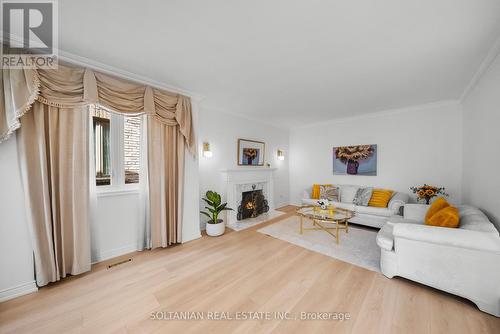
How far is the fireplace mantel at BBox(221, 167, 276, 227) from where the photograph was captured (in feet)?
13.0

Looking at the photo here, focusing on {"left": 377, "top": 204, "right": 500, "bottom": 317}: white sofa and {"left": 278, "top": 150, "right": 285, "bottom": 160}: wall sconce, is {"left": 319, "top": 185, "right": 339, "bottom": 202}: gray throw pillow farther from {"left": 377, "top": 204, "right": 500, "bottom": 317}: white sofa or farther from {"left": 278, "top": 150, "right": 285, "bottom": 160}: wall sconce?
{"left": 377, "top": 204, "right": 500, "bottom": 317}: white sofa

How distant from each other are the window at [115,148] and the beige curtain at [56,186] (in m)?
0.30

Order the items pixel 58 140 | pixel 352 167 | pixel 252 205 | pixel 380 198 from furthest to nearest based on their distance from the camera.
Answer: pixel 352 167 < pixel 252 205 < pixel 380 198 < pixel 58 140

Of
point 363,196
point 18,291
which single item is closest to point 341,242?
point 363,196

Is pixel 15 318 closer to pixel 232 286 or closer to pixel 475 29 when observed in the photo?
pixel 232 286

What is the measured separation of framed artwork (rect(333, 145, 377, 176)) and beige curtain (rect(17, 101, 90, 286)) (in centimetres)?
513

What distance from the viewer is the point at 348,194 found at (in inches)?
172

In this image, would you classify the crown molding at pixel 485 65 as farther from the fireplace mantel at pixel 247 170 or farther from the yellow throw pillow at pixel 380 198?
the fireplace mantel at pixel 247 170

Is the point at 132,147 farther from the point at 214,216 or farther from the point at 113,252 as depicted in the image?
the point at 214,216

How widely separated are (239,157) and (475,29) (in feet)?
12.3

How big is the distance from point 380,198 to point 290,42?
145 inches

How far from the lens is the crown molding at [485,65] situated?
6.20ft

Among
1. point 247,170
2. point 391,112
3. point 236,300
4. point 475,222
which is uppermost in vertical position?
point 391,112

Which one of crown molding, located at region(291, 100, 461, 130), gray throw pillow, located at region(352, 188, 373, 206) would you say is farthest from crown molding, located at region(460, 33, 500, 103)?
gray throw pillow, located at region(352, 188, 373, 206)
